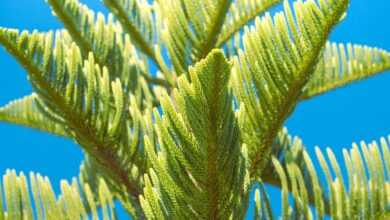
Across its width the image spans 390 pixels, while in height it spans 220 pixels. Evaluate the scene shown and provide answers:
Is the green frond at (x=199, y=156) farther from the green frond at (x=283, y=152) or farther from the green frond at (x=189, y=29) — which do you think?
the green frond at (x=283, y=152)

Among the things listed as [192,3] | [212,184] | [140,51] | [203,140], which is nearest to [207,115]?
[203,140]

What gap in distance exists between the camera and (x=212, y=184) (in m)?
1.49

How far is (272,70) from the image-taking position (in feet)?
5.84

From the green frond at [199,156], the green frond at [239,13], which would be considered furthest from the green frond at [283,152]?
the green frond at [199,156]

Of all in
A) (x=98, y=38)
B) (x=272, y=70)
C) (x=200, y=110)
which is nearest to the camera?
(x=200, y=110)

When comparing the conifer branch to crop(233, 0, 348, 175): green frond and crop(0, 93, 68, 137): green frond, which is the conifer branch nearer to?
crop(233, 0, 348, 175): green frond

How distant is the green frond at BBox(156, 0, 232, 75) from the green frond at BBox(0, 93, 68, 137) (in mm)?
525

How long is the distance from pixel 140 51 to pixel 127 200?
0.78 meters

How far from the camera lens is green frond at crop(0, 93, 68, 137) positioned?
241 centimetres

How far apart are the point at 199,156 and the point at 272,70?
17.5 inches

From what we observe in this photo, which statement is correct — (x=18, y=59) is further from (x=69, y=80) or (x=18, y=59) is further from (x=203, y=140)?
(x=203, y=140)

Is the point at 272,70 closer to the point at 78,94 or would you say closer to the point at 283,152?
the point at 78,94

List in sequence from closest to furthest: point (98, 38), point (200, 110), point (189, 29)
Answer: point (200, 110) → point (189, 29) → point (98, 38)

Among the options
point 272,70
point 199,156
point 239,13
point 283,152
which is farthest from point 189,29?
point 199,156
